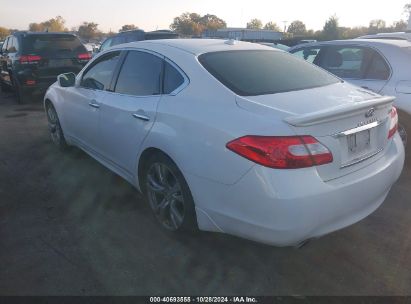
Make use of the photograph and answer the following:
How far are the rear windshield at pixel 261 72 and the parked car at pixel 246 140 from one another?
1 centimetres

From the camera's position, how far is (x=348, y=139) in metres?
2.46

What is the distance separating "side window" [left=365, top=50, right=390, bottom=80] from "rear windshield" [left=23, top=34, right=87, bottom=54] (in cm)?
719

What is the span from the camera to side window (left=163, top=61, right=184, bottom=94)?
3049 mm

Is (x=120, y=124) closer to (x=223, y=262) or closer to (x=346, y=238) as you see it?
(x=223, y=262)

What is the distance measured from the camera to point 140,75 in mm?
3488

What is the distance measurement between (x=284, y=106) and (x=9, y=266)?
240cm

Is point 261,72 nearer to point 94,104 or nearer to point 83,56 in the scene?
point 94,104

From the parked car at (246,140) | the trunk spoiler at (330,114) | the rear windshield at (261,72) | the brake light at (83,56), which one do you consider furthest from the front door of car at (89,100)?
the brake light at (83,56)

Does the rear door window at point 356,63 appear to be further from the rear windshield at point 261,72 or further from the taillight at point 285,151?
the taillight at point 285,151

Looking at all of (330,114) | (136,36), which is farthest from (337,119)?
(136,36)

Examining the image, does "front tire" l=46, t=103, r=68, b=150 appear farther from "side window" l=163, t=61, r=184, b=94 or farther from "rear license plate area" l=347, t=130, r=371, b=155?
"rear license plate area" l=347, t=130, r=371, b=155

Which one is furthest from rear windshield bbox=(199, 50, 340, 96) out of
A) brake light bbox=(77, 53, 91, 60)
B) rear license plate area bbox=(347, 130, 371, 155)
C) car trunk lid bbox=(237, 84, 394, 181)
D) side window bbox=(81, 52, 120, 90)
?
brake light bbox=(77, 53, 91, 60)

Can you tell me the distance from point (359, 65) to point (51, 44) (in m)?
7.25

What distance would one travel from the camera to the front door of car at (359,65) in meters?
4.67
